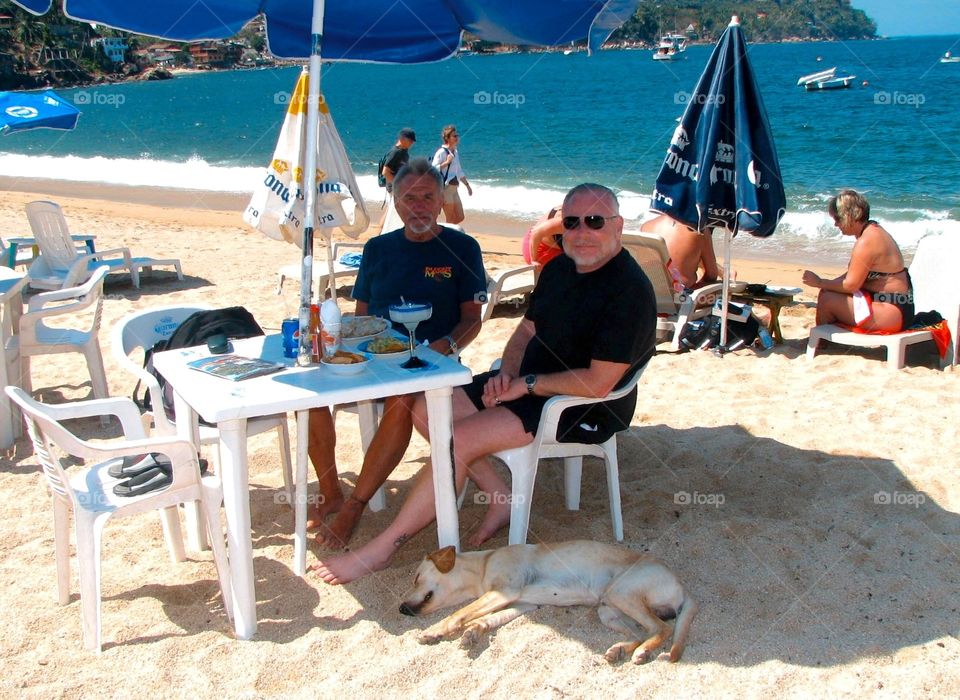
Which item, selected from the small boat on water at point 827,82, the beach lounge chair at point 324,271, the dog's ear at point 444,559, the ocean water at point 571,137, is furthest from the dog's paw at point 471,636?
the small boat on water at point 827,82

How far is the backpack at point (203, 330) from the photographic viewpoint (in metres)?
3.30

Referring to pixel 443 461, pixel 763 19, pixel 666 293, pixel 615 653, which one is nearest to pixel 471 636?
pixel 615 653

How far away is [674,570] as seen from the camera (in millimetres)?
2918

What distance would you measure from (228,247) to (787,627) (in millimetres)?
7964

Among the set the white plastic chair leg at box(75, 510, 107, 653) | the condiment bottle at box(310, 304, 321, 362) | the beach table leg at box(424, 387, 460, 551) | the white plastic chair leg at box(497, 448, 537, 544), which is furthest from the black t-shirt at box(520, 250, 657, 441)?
the white plastic chair leg at box(75, 510, 107, 653)

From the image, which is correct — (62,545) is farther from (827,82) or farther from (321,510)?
(827,82)

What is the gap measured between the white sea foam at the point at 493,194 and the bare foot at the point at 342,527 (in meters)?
4.12

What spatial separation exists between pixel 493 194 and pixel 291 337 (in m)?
13.4

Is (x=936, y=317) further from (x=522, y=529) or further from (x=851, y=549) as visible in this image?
(x=522, y=529)

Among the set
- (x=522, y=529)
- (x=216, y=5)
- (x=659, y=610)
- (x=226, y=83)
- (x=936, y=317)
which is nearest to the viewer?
(x=659, y=610)

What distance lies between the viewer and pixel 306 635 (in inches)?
101

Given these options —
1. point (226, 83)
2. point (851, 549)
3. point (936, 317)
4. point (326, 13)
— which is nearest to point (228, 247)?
point (326, 13)

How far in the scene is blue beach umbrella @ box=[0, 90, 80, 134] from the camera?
6.93 metres

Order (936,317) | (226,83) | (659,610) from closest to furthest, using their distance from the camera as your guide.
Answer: (659,610) < (936,317) < (226,83)
